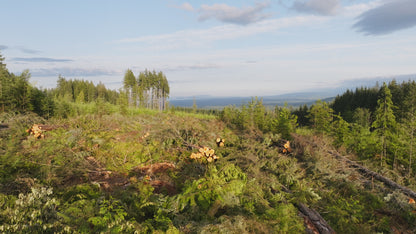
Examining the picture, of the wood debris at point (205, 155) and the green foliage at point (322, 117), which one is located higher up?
the green foliage at point (322, 117)

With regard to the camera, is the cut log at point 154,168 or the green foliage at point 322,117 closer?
the cut log at point 154,168

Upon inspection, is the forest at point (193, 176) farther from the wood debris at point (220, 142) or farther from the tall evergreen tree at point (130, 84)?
the tall evergreen tree at point (130, 84)

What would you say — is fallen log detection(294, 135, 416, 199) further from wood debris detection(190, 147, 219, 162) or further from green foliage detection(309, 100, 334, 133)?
green foliage detection(309, 100, 334, 133)

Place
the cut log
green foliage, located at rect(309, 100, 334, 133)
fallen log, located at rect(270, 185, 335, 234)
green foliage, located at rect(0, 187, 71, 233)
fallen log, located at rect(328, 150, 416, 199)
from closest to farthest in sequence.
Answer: green foliage, located at rect(0, 187, 71, 233)
fallen log, located at rect(270, 185, 335, 234)
fallen log, located at rect(328, 150, 416, 199)
the cut log
green foliage, located at rect(309, 100, 334, 133)

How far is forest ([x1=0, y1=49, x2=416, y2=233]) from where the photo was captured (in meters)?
3.37

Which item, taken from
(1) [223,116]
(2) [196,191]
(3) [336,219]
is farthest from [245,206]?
(1) [223,116]

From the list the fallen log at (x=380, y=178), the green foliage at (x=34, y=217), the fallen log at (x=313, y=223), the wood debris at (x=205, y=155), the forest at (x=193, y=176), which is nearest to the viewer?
the green foliage at (x=34, y=217)

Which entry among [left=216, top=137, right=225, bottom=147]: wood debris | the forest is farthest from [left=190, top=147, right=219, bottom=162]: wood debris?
[left=216, top=137, right=225, bottom=147]: wood debris

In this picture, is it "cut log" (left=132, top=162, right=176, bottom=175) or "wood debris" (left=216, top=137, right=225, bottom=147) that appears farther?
"wood debris" (left=216, top=137, right=225, bottom=147)

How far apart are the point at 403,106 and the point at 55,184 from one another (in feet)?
163

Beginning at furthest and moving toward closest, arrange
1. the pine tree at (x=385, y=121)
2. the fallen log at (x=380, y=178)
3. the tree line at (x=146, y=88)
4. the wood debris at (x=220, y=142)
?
the tree line at (x=146, y=88)
the pine tree at (x=385, y=121)
the wood debris at (x=220, y=142)
the fallen log at (x=380, y=178)

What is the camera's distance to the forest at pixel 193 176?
11.1 ft

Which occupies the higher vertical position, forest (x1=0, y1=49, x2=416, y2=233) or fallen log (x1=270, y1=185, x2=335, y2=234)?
forest (x1=0, y1=49, x2=416, y2=233)

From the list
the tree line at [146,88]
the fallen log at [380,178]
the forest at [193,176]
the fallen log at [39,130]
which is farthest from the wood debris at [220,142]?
the tree line at [146,88]
